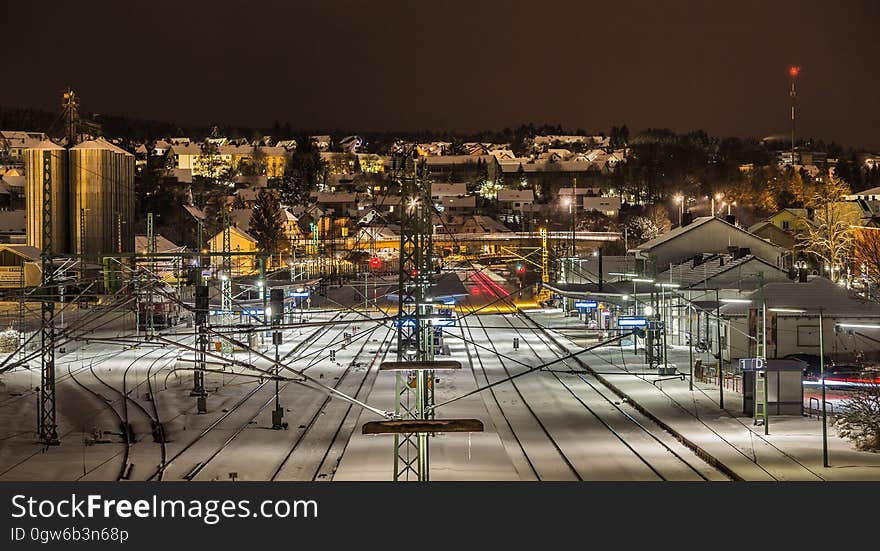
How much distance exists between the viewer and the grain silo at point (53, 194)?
67.2 m

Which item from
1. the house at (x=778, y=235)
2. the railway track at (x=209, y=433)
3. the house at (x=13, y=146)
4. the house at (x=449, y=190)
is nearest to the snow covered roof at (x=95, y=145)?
the railway track at (x=209, y=433)

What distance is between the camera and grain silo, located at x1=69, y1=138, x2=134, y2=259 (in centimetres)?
6712

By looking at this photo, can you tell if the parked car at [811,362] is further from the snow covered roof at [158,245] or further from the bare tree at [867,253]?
the snow covered roof at [158,245]

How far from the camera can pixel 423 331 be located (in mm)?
24203

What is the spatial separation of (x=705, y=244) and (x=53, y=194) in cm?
3856

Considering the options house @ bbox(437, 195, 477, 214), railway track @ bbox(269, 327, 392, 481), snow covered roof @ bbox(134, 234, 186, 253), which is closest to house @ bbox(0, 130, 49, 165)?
house @ bbox(437, 195, 477, 214)

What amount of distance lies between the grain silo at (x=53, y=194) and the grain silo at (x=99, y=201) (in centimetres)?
43

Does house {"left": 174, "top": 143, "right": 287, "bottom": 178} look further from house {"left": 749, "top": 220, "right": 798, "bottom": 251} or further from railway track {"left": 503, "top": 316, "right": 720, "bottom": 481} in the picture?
railway track {"left": 503, "top": 316, "right": 720, "bottom": 481}

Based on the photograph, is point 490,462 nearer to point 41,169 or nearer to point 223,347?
point 223,347

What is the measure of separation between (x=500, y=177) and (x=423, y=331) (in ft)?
533

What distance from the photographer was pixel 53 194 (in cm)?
6662

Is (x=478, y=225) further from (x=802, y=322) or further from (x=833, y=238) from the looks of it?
(x=802, y=322)
